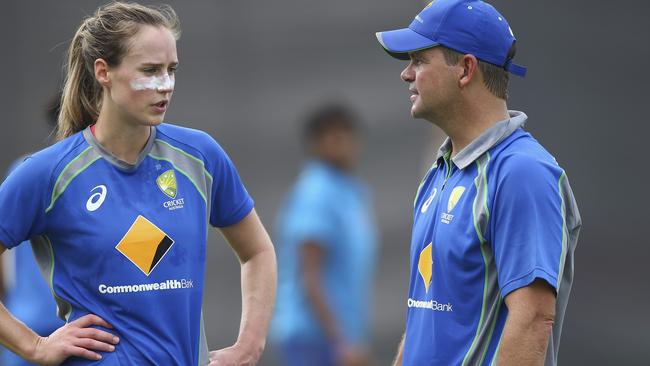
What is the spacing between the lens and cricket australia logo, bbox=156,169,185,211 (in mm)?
3383

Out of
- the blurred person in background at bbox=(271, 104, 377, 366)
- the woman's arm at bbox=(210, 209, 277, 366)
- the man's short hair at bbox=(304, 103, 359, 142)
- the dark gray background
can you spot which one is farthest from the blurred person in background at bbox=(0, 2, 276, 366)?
the dark gray background

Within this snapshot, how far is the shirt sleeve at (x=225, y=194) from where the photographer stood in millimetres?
3564

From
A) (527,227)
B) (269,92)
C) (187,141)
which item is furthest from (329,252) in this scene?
(527,227)

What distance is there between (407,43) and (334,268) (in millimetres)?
3421

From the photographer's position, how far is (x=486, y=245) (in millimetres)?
3123

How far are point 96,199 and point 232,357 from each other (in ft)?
2.32

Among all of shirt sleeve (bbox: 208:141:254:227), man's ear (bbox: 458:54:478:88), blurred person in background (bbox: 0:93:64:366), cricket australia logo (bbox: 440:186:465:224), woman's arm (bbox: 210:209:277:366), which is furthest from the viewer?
blurred person in background (bbox: 0:93:64:366)

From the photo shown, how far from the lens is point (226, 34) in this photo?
24.3 ft

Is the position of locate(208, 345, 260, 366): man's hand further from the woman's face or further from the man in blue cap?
the woman's face

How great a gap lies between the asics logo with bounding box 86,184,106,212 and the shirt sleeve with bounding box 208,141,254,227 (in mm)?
373

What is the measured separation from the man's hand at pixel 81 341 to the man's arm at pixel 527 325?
115 cm

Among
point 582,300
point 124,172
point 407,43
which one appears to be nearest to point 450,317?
point 407,43

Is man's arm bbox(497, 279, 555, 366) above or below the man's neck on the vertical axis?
below

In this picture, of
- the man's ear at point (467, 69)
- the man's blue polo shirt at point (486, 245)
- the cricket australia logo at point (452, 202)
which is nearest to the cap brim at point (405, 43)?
the man's ear at point (467, 69)
